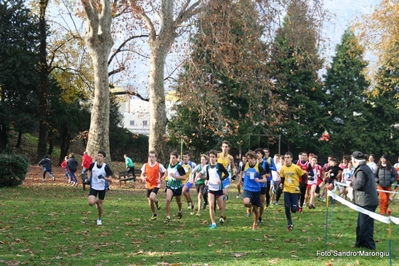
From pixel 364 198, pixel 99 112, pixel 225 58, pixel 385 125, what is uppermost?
pixel 225 58

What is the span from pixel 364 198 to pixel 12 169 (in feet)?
60.2

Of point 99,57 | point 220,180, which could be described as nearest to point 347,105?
point 99,57

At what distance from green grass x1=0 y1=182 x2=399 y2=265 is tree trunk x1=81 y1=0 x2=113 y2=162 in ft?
32.4

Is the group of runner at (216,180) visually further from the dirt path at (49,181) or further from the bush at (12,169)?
the dirt path at (49,181)

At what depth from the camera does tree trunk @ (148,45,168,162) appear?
28.7 meters

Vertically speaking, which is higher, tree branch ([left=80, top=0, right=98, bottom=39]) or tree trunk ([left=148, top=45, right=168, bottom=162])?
tree branch ([left=80, top=0, right=98, bottom=39])

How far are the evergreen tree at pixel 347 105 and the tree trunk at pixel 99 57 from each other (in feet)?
100

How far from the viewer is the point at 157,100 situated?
29000 mm

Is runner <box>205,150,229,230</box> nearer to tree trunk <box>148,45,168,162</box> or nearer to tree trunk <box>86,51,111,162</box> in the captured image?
tree trunk <box>86,51,111,162</box>

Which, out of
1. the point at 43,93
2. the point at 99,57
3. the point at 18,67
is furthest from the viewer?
the point at 43,93

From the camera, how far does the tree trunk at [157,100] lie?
28.7 m

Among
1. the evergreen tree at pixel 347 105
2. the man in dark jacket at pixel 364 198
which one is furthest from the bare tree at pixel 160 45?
the evergreen tree at pixel 347 105

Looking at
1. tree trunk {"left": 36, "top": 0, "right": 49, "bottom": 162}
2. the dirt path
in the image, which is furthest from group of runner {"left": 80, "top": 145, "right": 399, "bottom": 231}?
tree trunk {"left": 36, "top": 0, "right": 49, "bottom": 162}

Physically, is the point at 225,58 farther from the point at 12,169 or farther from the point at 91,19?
the point at 12,169
